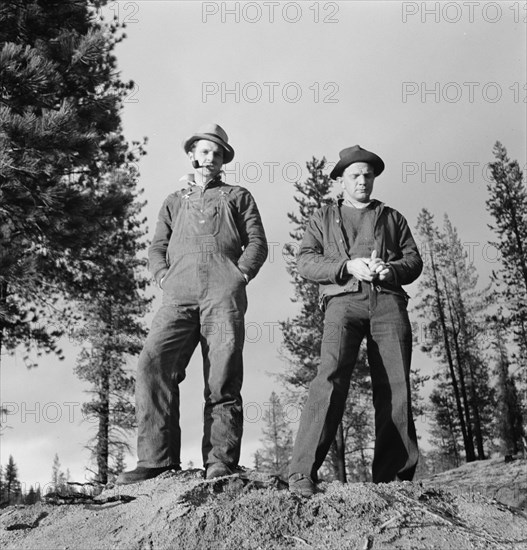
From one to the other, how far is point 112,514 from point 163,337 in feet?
4.26

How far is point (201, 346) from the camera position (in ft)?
14.5

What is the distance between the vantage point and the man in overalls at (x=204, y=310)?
163 inches

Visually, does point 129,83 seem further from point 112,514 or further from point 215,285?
point 112,514

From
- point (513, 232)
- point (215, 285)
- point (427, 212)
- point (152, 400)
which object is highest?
point (427, 212)

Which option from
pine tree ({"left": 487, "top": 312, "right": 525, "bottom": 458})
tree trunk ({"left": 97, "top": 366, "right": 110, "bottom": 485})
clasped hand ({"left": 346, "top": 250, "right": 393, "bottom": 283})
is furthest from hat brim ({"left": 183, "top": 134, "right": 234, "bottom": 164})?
pine tree ({"left": 487, "top": 312, "right": 525, "bottom": 458})

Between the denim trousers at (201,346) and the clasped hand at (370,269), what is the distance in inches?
31.5

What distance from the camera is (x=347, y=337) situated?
4.10 metres

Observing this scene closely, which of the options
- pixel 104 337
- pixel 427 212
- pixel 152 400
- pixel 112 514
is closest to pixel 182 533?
pixel 112 514

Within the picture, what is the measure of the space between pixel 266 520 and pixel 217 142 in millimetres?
2822

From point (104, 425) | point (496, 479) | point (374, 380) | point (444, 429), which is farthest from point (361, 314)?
point (444, 429)

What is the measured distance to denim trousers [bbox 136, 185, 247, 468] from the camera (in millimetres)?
4133

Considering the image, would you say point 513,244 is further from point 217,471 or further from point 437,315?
point 217,471

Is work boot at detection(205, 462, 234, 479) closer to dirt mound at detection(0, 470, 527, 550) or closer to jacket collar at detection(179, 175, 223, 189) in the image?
dirt mound at detection(0, 470, 527, 550)

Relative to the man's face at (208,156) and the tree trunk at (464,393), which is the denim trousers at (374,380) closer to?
the man's face at (208,156)
